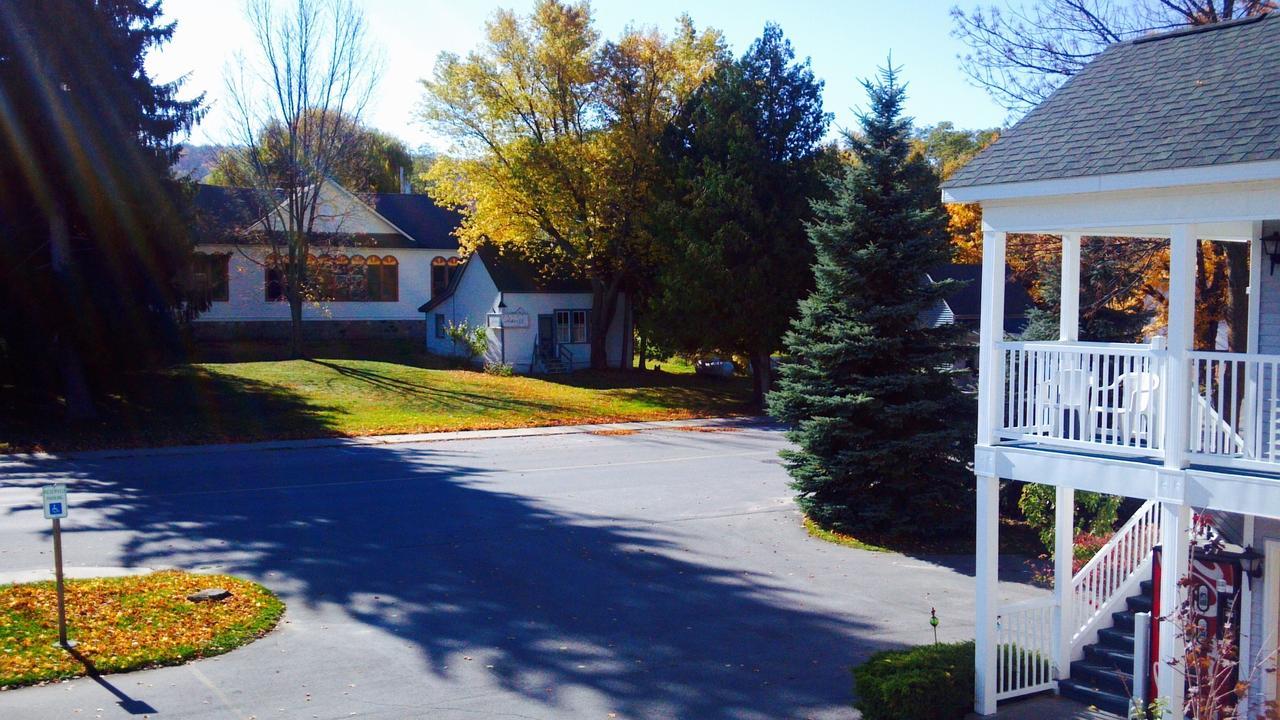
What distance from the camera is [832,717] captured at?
30.8 ft

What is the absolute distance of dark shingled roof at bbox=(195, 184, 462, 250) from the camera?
140ft

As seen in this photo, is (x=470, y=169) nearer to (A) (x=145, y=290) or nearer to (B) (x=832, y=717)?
(A) (x=145, y=290)

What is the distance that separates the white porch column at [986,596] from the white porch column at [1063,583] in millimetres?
966

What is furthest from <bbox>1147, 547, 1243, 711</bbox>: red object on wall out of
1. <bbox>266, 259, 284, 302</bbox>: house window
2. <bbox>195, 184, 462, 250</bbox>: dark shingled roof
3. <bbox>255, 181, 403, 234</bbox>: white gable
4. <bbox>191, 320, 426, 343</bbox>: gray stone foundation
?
<bbox>266, 259, 284, 302</bbox>: house window

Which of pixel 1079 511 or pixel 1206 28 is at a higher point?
pixel 1206 28

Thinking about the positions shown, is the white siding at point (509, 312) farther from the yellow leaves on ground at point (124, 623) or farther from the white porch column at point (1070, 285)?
the white porch column at point (1070, 285)

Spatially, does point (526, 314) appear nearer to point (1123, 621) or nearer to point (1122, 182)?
point (1123, 621)

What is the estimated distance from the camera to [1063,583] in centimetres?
1044

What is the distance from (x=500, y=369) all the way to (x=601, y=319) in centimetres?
531

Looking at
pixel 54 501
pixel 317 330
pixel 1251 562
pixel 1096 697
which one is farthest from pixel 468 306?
pixel 1251 562

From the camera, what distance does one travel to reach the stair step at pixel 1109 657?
10148mm

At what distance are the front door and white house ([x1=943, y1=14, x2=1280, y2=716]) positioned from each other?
113 ft

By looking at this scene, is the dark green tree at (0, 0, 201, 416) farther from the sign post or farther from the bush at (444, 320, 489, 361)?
the sign post

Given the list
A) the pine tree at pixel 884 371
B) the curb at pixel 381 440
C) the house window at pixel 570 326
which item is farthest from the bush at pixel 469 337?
the pine tree at pixel 884 371
